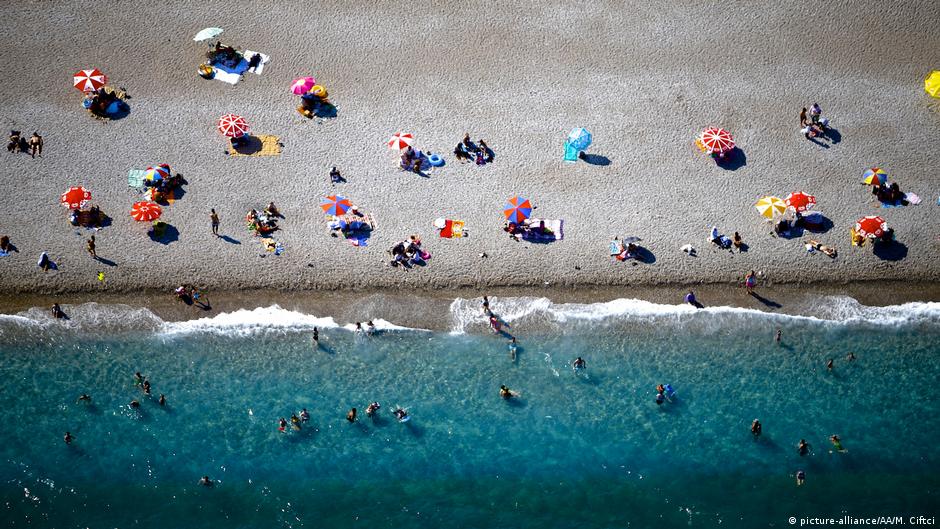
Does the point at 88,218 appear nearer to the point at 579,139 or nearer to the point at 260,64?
the point at 260,64

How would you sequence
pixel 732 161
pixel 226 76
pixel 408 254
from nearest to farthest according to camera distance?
pixel 408 254, pixel 732 161, pixel 226 76

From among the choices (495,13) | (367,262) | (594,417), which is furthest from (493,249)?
(495,13)

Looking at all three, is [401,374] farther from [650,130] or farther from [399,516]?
[650,130]

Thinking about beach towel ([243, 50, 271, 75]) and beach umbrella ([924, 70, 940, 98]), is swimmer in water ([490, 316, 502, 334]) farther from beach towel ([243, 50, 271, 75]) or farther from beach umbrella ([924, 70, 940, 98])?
beach umbrella ([924, 70, 940, 98])

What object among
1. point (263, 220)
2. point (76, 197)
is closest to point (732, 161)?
point (263, 220)

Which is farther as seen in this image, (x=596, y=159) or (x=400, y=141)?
(x=596, y=159)
